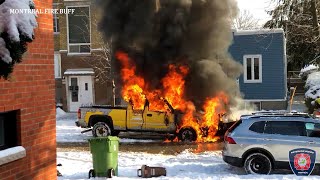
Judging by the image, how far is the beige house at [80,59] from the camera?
26531 mm

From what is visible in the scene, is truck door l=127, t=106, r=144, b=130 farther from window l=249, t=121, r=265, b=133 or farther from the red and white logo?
the red and white logo

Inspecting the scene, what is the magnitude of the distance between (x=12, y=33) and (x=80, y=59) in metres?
23.7

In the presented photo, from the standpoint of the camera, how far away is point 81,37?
2705 cm

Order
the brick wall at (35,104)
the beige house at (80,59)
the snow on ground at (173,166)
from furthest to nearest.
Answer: the beige house at (80,59), the snow on ground at (173,166), the brick wall at (35,104)

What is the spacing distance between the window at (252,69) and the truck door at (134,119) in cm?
1105

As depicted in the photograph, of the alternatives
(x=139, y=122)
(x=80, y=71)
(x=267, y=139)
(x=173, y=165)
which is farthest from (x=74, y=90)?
(x=267, y=139)

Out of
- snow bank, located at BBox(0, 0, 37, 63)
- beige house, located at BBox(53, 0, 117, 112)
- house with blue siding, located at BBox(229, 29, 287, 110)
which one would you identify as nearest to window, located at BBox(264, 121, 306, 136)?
snow bank, located at BBox(0, 0, 37, 63)

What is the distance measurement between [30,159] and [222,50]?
45.3 ft

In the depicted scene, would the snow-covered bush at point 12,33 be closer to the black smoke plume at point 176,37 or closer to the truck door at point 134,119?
the truck door at point 134,119

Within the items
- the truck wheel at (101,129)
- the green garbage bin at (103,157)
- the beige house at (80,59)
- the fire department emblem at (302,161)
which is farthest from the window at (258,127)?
the beige house at (80,59)

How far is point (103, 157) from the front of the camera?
30.3 ft

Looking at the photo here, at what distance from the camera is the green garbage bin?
9.22m

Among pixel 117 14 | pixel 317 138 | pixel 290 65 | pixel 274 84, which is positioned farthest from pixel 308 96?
pixel 290 65

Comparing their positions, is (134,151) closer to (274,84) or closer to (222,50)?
(222,50)
